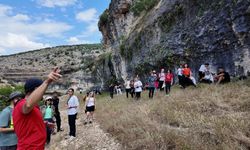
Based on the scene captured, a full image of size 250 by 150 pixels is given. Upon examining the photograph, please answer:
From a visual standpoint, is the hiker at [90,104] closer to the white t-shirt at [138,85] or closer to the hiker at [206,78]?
the white t-shirt at [138,85]

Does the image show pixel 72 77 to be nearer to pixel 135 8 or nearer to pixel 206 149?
pixel 135 8

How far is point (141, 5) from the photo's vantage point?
32969 millimetres

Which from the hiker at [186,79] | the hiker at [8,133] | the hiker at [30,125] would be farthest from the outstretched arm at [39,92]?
the hiker at [186,79]

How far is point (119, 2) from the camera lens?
3662 cm

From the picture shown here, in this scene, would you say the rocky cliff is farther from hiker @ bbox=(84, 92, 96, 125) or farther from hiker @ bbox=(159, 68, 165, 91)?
hiker @ bbox=(84, 92, 96, 125)

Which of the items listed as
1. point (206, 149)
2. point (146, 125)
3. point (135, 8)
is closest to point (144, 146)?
point (146, 125)

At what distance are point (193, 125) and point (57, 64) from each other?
220ft

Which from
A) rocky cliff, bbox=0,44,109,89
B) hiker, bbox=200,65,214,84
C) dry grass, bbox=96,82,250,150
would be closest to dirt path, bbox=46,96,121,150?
dry grass, bbox=96,82,250,150

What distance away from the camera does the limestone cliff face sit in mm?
16172

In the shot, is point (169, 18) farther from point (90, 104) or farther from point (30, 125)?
point (30, 125)

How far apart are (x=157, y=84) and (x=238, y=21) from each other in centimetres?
554

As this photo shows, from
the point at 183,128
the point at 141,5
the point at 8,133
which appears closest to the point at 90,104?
the point at 183,128

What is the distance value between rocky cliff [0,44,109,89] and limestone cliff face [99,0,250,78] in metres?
35.4

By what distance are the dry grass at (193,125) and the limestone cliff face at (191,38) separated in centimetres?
549
